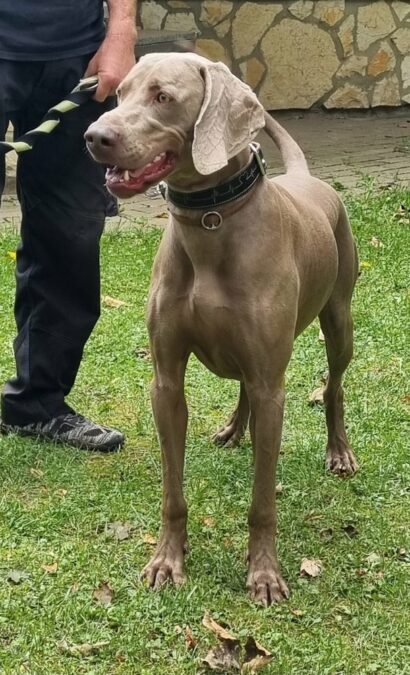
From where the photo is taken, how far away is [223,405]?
4.90 m

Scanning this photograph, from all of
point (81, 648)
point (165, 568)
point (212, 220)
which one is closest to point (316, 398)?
point (165, 568)

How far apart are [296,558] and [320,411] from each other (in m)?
1.29

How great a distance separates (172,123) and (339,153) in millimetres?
7233

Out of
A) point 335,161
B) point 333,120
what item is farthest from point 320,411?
point 333,120

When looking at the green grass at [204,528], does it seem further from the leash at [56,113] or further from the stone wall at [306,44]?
the stone wall at [306,44]

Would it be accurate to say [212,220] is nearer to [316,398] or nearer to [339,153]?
[316,398]

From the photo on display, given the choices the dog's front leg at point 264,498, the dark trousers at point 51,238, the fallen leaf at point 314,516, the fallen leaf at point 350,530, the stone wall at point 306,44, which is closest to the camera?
the dog's front leg at point 264,498

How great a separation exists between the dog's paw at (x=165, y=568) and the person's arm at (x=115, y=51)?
5.44 feet

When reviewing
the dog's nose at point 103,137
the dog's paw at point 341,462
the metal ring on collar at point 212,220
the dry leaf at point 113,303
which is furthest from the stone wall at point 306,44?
the dog's nose at point 103,137

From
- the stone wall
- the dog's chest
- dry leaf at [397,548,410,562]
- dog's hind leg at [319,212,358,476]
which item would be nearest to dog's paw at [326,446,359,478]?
dog's hind leg at [319,212,358,476]

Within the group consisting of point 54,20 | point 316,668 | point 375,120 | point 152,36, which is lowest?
point 375,120

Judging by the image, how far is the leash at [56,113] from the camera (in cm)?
378

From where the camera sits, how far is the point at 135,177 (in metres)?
2.98

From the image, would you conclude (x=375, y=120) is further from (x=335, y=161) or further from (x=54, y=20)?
(x=54, y=20)
